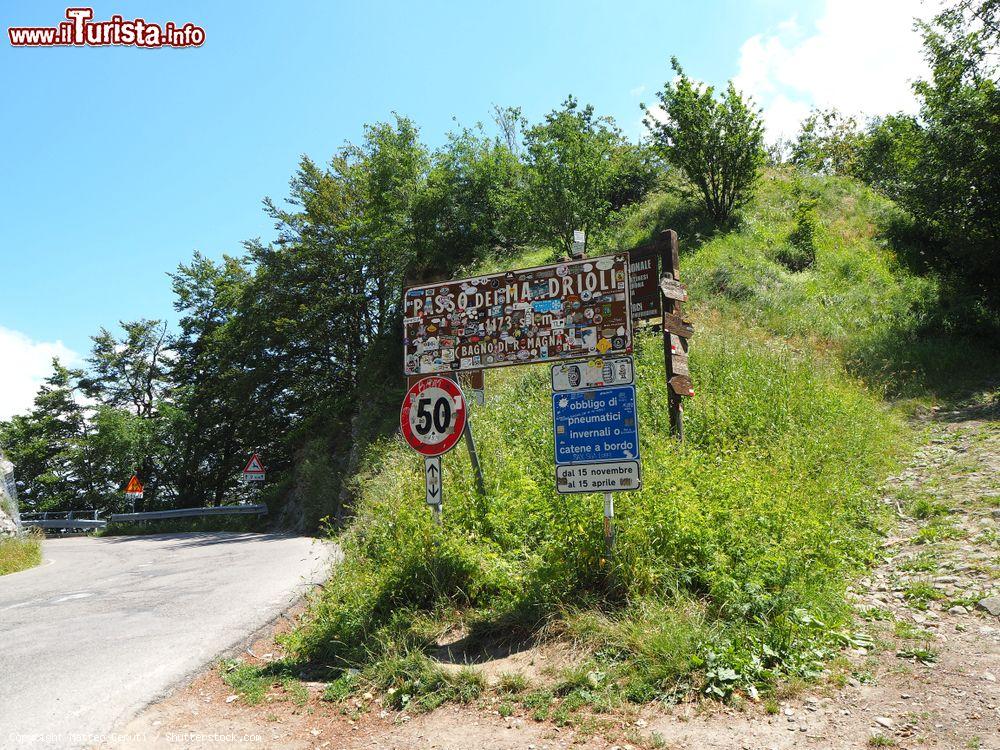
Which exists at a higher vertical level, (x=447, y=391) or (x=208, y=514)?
(x=447, y=391)

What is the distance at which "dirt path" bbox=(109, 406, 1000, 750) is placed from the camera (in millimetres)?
3834

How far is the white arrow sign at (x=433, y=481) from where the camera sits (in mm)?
6824

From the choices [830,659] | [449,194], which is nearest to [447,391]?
[830,659]

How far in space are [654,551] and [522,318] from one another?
3.00 m

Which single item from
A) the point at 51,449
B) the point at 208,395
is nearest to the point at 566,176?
the point at 208,395

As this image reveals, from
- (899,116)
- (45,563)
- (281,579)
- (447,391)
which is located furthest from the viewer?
(899,116)

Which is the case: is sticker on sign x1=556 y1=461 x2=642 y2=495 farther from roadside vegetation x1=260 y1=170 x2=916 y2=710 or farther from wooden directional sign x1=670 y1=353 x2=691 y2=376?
wooden directional sign x1=670 y1=353 x2=691 y2=376

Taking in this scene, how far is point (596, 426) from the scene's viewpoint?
6.18 metres

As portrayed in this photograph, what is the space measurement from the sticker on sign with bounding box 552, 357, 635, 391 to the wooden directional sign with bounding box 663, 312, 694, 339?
114 inches

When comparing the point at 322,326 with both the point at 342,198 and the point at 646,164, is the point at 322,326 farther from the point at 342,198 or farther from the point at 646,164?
the point at 646,164

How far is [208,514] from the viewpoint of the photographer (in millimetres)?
25438

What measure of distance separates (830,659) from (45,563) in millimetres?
17338

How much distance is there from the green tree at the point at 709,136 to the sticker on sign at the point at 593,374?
17.2 metres

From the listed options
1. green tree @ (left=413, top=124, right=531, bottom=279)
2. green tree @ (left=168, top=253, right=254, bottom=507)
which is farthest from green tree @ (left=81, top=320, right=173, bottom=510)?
green tree @ (left=413, top=124, right=531, bottom=279)
